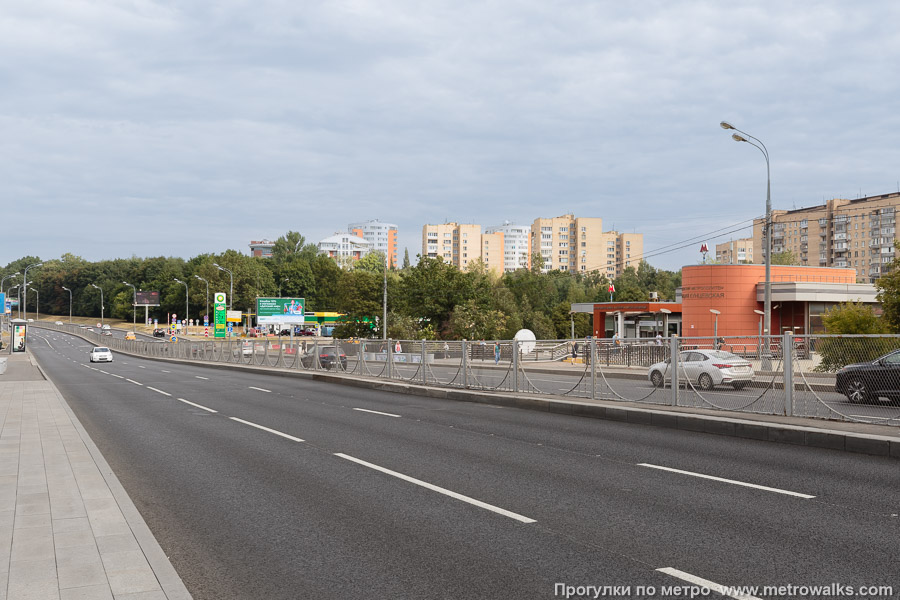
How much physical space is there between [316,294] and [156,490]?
137846 mm

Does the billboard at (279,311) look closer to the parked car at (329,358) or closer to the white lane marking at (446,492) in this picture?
the parked car at (329,358)

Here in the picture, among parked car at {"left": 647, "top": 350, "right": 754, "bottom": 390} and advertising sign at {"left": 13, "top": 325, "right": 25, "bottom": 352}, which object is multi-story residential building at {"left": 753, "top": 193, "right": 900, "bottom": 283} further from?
parked car at {"left": 647, "top": 350, "right": 754, "bottom": 390}

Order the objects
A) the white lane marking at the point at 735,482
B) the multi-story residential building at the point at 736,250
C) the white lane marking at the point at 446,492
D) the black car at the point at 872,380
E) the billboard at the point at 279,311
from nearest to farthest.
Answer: the white lane marking at the point at 446,492 → the white lane marking at the point at 735,482 → the black car at the point at 872,380 → the billboard at the point at 279,311 → the multi-story residential building at the point at 736,250

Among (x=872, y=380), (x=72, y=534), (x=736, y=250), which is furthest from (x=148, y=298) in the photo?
(x=72, y=534)

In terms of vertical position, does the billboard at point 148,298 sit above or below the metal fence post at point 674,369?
above

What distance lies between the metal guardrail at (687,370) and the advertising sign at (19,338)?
2402 inches

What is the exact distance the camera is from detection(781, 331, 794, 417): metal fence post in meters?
12.7

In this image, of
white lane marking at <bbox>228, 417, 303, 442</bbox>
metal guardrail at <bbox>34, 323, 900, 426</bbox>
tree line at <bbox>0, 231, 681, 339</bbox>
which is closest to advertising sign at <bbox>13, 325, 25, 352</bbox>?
tree line at <bbox>0, 231, 681, 339</bbox>

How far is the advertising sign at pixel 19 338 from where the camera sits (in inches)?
2881

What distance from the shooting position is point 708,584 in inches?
196

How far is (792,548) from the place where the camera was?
19.0ft

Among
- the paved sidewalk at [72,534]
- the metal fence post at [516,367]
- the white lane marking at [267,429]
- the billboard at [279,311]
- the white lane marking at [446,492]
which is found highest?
the billboard at [279,311]

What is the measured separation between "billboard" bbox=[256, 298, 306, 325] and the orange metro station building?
33.1m

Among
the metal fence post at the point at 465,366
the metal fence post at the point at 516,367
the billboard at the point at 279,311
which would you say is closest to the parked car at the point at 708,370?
the metal fence post at the point at 516,367
